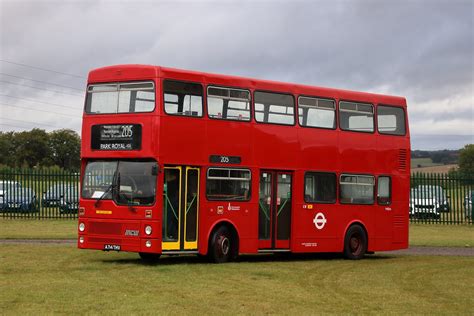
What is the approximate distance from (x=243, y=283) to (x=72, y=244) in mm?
10551

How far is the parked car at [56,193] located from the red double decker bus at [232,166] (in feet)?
61.2

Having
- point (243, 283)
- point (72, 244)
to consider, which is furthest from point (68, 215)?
point (243, 283)

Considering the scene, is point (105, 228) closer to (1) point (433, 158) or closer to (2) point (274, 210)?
(2) point (274, 210)

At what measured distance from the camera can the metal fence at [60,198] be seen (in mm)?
38500

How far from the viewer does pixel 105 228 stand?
19.5 meters

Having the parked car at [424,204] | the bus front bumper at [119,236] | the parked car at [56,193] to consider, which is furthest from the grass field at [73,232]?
the bus front bumper at [119,236]

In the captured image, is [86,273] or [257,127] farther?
[257,127]

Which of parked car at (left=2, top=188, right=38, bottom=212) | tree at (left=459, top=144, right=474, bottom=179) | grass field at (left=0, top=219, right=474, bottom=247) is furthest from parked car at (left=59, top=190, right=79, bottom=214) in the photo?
tree at (left=459, top=144, right=474, bottom=179)

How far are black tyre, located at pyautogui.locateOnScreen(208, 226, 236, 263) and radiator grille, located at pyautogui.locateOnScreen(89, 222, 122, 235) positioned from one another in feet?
7.63

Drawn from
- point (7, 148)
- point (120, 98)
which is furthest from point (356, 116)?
point (7, 148)

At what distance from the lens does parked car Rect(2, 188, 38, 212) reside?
125 feet

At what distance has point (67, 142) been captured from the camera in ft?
323

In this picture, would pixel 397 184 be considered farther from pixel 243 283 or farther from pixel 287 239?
pixel 243 283

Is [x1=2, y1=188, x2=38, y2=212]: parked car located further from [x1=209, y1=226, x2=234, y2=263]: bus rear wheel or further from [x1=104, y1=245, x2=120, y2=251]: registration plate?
[x1=104, y1=245, x2=120, y2=251]: registration plate
